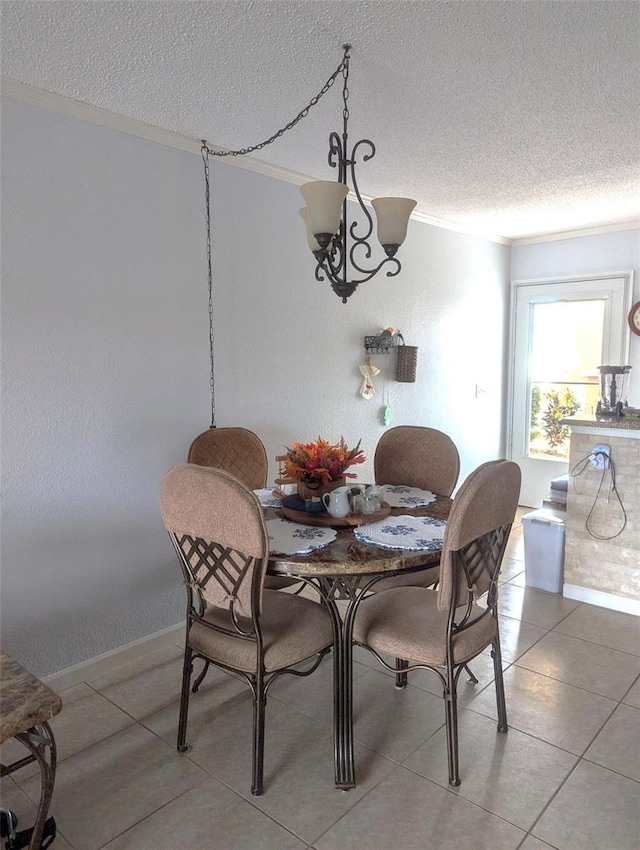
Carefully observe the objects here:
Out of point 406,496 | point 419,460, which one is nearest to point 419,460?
point 419,460

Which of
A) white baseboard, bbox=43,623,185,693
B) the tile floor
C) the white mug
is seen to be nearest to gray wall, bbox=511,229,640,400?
the tile floor

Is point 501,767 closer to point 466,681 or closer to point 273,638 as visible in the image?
point 466,681

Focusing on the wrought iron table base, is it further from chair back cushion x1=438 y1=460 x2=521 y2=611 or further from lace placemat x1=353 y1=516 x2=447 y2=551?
chair back cushion x1=438 y1=460 x2=521 y2=611

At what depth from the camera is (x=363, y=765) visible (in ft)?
6.31

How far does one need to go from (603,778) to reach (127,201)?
111 inches

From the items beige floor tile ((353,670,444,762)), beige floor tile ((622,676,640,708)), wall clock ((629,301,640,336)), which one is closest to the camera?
beige floor tile ((353,670,444,762))

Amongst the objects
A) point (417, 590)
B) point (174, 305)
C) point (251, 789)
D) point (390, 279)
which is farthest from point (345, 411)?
point (251, 789)

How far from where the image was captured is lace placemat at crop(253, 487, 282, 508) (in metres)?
2.33

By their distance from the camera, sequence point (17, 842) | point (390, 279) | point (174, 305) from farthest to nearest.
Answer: point (390, 279), point (174, 305), point (17, 842)

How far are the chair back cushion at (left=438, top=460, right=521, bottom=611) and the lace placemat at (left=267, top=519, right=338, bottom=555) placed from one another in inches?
15.8

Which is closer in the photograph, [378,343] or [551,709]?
[551,709]

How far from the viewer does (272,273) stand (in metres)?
3.09

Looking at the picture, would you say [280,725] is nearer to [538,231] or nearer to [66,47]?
[66,47]

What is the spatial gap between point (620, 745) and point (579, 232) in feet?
12.6
